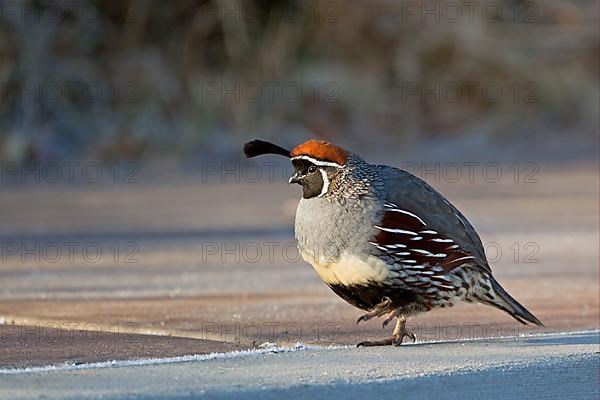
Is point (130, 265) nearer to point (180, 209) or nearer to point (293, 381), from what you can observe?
point (180, 209)

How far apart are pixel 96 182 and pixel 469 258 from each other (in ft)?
34.5

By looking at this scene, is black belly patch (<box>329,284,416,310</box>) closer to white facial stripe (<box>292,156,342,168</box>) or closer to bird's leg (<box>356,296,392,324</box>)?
bird's leg (<box>356,296,392,324</box>)

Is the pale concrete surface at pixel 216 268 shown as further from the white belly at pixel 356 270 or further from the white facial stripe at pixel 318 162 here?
the white facial stripe at pixel 318 162

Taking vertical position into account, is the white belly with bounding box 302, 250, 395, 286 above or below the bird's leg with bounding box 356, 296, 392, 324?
above

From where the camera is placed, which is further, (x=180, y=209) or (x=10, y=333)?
(x=180, y=209)

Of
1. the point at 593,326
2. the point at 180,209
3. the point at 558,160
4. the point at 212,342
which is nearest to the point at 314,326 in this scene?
the point at 212,342

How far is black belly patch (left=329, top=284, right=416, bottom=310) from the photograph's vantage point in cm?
682

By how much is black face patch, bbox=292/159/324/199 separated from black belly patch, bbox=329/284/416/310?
0.51 m

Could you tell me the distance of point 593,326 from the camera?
7.85 m

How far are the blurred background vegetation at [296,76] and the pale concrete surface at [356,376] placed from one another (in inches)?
480

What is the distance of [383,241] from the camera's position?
22.3 ft

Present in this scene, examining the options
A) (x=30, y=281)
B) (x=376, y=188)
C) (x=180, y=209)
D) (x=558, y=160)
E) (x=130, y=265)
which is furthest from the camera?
(x=558, y=160)


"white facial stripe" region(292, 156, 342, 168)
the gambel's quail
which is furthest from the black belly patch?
"white facial stripe" region(292, 156, 342, 168)

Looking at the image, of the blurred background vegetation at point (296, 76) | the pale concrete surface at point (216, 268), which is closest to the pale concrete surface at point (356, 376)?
the pale concrete surface at point (216, 268)
